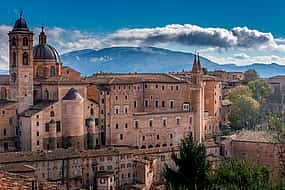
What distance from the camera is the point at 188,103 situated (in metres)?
46.1

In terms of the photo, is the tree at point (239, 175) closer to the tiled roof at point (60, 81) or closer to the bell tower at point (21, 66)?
the tiled roof at point (60, 81)

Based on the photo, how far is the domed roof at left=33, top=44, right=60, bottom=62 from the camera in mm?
43031

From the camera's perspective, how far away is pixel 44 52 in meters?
43.3

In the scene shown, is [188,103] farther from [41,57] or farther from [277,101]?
[277,101]


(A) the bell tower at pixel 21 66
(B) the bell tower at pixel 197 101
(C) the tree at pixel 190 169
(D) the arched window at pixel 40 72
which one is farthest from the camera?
(B) the bell tower at pixel 197 101

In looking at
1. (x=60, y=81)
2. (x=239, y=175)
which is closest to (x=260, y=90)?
(x=60, y=81)

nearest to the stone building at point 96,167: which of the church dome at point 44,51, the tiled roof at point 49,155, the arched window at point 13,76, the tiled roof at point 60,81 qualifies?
the tiled roof at point 49,155

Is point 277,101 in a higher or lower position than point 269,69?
lower

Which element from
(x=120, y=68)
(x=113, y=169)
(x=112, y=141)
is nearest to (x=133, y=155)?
(x=113, y=169)

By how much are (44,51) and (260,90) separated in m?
28.0

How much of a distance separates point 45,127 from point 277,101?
3477 centimetres

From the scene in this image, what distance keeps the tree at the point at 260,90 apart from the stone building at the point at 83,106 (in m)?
13.6

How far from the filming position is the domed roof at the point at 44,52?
1694 inches

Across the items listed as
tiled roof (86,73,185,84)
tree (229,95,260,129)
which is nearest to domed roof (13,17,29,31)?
tiled roof (86,73,185,84)
